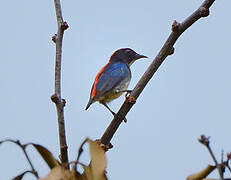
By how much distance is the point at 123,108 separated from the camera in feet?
10.2

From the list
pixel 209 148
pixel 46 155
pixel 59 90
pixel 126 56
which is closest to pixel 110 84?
pixel 126 56

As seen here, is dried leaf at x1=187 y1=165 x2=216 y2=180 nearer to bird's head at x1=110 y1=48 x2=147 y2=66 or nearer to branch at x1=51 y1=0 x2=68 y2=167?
branch at x1=51 y1=0 x2=68 y2=167

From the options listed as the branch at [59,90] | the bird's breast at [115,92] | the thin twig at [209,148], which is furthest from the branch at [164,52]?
the bird's breast at [115,92]

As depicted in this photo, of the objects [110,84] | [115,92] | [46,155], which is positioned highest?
[110,84]

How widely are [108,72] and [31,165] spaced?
588cm

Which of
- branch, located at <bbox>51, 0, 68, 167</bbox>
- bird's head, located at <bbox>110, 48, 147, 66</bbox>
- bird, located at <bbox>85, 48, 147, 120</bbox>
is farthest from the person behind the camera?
bird's head, located at <bbox>110, 48, 147, 66</bbox>

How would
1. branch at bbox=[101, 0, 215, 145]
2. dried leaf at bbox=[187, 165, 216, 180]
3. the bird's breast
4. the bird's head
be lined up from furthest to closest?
the bird's head, the bird's breast, branch at bbox=[101, 0, 215, 145], dried leaf at bbox=[187, 165, 216, 180]

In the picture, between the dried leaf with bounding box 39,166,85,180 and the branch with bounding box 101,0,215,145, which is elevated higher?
the branch with bounding box 101,0,215,145

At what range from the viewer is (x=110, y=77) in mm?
7211

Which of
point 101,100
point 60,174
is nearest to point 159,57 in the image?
point 60,174

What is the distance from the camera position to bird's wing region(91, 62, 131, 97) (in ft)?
22.7

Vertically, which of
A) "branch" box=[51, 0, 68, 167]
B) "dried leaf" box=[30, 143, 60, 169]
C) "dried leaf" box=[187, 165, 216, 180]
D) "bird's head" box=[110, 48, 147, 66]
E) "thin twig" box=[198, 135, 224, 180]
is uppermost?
"bird's head" box=[110, 48, 147, 66]

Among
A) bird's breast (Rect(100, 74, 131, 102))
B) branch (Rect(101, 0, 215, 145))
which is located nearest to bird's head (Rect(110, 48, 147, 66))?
bird's breast (Rect(100, 74, 131, 102))

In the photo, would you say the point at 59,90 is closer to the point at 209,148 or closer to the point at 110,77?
the point at 209,148
